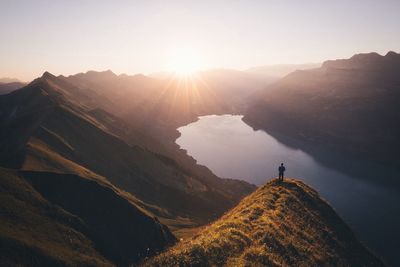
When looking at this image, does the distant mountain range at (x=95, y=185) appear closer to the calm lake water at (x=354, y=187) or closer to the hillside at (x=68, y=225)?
the hillside at (x=68, y=225)

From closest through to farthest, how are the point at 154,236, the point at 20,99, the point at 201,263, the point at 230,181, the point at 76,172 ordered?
1. the point at 201,263
2. the point at 154,236
3. the point at 76,172
4. the point at 20,99
5. the point at 230,181

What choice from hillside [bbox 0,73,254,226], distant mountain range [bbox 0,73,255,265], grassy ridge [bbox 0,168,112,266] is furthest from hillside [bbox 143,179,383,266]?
hillside [bbox 0,73,254,226]

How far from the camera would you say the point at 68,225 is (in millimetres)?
48562

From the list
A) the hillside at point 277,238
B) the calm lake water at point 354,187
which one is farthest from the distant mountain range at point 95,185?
the calm lake water at point 354,187

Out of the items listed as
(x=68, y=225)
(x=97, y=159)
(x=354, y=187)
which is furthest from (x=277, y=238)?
(x=354, y=187)

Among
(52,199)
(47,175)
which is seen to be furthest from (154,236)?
(47,175)

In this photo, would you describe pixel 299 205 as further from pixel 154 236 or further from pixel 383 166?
pixel 383 166

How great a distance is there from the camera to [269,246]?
3403 centimetres

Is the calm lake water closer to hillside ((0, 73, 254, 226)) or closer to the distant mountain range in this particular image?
the distant mountain range

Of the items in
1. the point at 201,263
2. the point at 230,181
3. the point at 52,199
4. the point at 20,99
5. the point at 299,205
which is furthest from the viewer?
the point at 230,181

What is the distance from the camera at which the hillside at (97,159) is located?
7119 cm

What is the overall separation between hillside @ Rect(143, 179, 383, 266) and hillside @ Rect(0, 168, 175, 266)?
14.4 m

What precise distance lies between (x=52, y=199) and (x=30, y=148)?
20402 millimetres

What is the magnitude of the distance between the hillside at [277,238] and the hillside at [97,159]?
33936 mm
